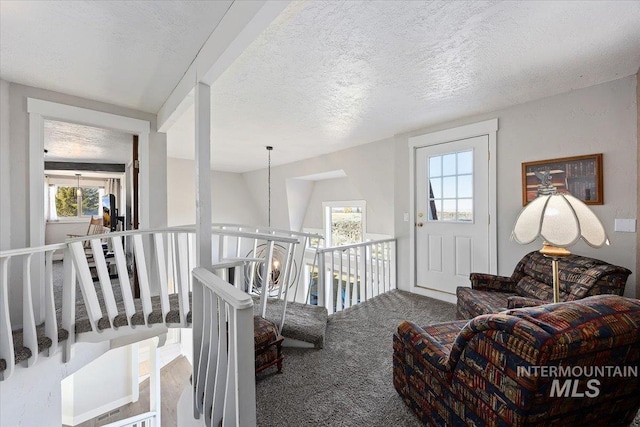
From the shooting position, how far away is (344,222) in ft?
18.5

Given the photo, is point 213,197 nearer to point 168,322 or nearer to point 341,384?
point 168,322

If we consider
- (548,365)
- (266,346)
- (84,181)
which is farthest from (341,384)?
(84,181)

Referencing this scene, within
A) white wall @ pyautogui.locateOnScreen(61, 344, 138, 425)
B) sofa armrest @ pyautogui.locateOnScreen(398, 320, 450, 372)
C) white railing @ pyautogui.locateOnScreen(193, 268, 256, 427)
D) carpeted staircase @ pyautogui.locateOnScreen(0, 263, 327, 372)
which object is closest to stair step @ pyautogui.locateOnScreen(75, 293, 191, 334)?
carpeted staircase @ pyautogui.locateOnScreen(0, 263, 327, 372)

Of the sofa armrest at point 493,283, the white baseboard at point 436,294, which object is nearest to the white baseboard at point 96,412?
the white baseboard at point 436,294

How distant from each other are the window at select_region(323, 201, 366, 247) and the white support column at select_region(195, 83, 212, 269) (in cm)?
357

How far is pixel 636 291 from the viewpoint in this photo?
7.23 feet

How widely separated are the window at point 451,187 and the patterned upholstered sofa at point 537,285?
0.88 meters

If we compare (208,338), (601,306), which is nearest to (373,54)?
(601,306)

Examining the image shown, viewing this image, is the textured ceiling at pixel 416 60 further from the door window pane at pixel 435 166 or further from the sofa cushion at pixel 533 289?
the sofa cushion at pixel 533 289

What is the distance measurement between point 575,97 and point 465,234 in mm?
1629

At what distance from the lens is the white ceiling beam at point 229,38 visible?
4.13 feet

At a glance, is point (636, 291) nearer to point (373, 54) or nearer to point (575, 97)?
point (575, 97)

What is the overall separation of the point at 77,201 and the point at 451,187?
26.0 feet

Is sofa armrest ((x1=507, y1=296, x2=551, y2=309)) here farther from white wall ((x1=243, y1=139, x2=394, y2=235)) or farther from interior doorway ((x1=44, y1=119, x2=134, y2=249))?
interior doorway ((x1=44, y1=119, x2=134, y2=249))
